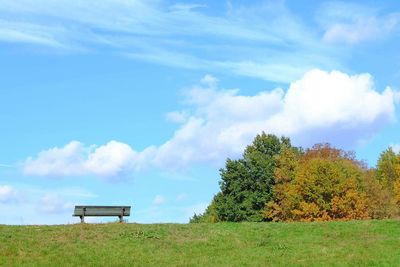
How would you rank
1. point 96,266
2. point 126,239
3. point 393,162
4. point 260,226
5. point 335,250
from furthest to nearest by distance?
1. point 393,162
2. point 260,226
3. point 126,239
4. point 335,250
5. point 96,266

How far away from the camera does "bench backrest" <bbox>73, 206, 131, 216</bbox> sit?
104 feet

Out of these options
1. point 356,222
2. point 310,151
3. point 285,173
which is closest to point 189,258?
point 356,222

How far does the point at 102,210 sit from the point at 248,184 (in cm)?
4324

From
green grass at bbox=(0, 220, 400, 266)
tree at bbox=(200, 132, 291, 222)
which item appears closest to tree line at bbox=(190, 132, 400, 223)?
tree at bbox=(200, 132, 291, 222)

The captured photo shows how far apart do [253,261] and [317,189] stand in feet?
142

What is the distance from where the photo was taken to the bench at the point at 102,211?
1246 inches

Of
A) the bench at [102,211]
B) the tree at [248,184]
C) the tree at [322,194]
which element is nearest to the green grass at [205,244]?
the bench at [102,211]

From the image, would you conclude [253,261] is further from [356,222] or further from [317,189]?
[317,189]

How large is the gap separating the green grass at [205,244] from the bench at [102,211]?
10.1 ft

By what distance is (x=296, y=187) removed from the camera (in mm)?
65938

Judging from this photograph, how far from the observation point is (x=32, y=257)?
22812mm

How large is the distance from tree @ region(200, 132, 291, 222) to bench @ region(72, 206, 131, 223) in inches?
1570

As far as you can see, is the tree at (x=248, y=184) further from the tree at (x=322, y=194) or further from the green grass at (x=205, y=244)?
the green grass at (x=205, y=244)

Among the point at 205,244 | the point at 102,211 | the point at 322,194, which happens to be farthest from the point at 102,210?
the point at 322,194
